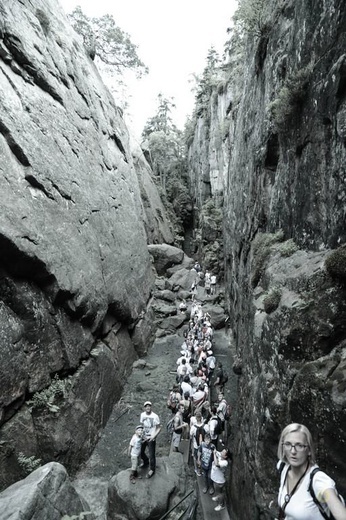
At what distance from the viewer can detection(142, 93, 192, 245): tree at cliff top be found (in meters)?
44.6

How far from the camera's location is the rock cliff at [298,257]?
5758mm

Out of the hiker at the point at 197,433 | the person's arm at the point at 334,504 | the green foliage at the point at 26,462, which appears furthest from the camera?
the hiker at the point at 197,433

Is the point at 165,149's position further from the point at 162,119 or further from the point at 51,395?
the point at 51,395

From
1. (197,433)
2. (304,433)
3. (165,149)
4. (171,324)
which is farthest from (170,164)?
(304,433)

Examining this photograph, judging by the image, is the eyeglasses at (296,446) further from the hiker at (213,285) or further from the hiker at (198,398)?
the hiker at (213,285)

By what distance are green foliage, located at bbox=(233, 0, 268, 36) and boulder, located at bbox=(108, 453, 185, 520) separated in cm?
1657

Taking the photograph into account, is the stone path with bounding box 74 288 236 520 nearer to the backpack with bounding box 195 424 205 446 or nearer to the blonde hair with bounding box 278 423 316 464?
the backpack with bounding box 195 424 205 446

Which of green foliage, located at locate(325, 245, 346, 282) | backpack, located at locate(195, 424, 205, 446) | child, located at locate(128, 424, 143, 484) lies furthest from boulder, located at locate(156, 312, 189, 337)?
green foliage, located at locate(325, 245, 346, 282)

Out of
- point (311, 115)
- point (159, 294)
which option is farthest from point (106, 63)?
point (311, 115)

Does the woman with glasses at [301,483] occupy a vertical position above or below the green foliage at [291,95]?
below

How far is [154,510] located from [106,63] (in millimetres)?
32595

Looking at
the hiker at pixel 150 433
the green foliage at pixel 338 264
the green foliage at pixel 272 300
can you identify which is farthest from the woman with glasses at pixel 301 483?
the hiker at pixel 150 433

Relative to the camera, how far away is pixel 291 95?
8867mm

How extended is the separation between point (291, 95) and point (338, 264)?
219 inches
